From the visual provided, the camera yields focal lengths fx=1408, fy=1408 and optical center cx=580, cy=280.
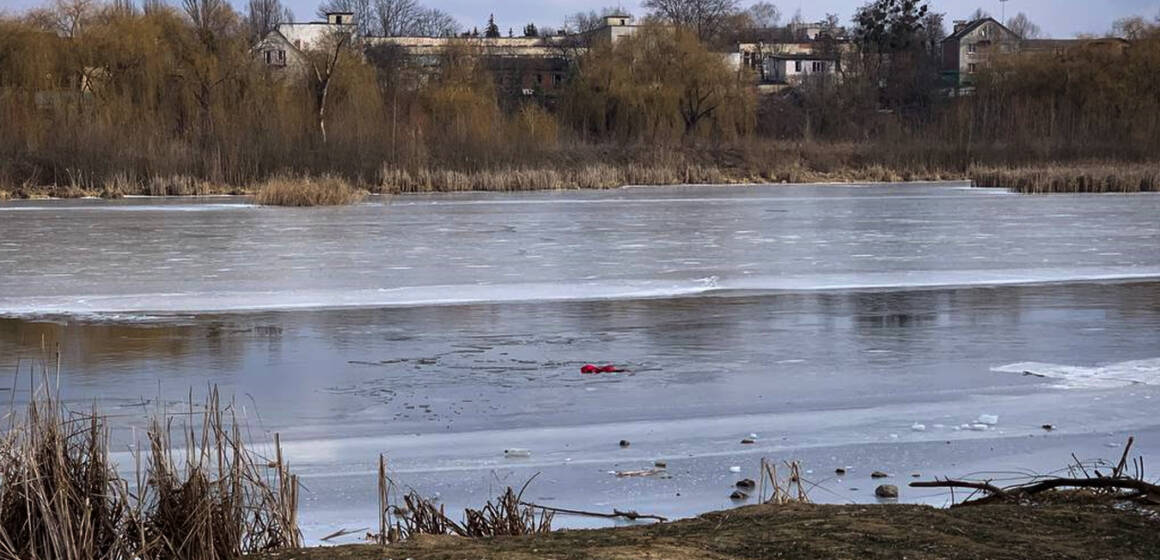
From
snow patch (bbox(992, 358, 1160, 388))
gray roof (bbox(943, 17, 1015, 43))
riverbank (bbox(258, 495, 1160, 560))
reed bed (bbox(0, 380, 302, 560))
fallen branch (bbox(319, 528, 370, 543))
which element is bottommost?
snow patch (bbox(992, 358, 1160, 388))

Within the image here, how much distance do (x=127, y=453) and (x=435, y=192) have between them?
106 ft

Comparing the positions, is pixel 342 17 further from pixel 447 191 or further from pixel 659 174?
pixel 447 191

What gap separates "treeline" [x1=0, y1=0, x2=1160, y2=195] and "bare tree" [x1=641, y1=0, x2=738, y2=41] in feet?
140

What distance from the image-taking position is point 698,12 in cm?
10738

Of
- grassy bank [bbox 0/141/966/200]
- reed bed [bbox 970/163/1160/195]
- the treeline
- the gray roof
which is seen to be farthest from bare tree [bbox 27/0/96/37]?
the gray roof

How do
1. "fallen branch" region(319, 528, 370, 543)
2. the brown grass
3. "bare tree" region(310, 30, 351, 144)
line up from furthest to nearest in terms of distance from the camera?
"bare tree" region(310, 30, 351, 144), the brown grass, "fallen branch" region(319, 528, 370, 543)

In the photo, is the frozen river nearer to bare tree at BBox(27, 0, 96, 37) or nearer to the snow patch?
the snow patch

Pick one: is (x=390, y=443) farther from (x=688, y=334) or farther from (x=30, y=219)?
(x=30, y=219)

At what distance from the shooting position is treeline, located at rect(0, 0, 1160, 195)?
39781mm

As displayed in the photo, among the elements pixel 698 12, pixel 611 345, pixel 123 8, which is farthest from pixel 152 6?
pixel 698 12

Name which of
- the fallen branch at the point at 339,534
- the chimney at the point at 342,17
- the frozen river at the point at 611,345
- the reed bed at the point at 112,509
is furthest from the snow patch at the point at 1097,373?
the chimney at the point at 342,17

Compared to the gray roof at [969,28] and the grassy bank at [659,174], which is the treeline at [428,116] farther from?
the gray roof at [969,28]

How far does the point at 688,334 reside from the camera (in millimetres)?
11273

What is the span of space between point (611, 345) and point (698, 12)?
9929cm
